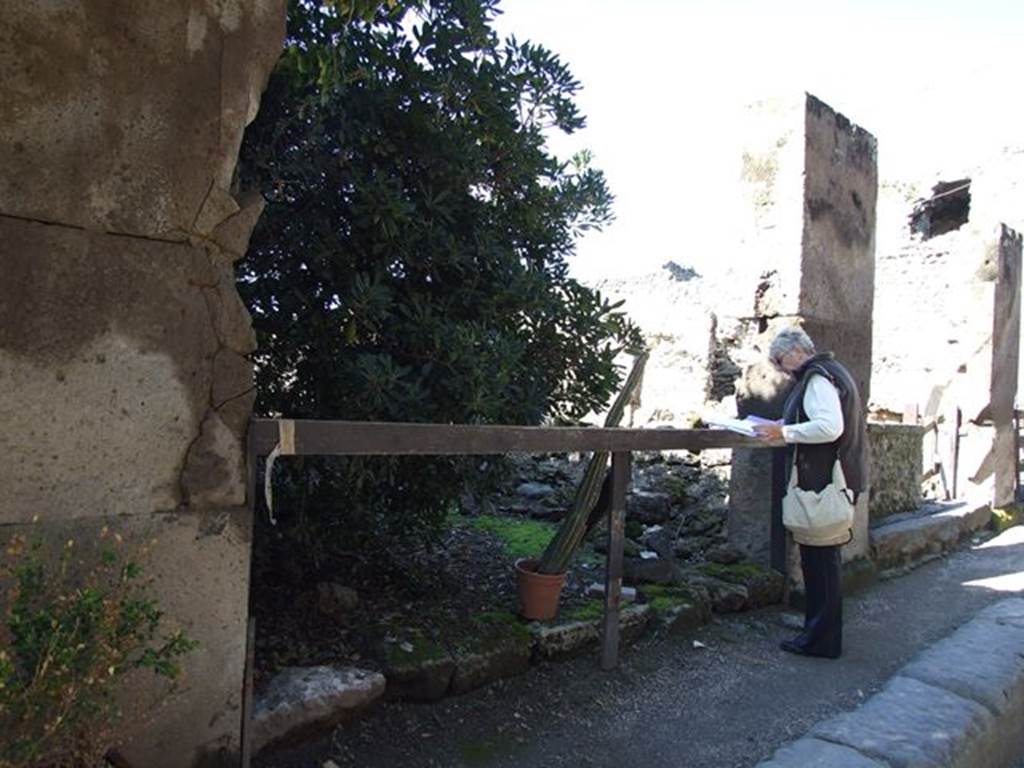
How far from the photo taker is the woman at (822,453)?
382 cm

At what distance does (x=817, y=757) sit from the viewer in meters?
2.48

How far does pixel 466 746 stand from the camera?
2646 mm

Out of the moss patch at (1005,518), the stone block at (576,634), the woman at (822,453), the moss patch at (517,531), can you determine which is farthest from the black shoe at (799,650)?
the moss patch at (1005,518)

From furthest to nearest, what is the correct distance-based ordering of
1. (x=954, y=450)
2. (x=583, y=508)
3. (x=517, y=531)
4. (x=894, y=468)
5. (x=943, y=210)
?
(x=943, y=210) → (x=954, y=450) → (x=894, y=468) → (x=517, y=531) → (x=583, y=508)

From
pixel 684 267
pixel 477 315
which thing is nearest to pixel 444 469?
pixel 477 315

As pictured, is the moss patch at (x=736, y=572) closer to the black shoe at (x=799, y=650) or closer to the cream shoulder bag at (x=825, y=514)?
the black shoe at (x=799, y=650)

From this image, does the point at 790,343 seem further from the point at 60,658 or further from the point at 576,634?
the point at 60,658

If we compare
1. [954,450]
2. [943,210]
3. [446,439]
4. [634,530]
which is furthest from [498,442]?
[943,210]

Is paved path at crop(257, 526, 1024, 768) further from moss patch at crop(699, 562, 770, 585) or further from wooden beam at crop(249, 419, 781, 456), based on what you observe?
wooden beam at crop(249, 419, 781, 456)

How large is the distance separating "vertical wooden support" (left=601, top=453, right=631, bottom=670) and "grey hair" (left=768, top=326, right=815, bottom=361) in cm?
117

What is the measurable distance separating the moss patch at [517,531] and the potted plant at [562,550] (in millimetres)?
1038

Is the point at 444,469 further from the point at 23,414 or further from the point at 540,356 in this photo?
the point at 23,414

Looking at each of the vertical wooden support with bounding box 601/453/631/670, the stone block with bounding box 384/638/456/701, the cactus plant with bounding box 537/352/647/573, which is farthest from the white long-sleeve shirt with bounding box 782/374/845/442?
the stone block with bounding box 384/638/456/701

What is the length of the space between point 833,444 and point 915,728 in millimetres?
1454
